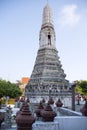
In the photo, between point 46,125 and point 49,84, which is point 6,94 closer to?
point 49,84

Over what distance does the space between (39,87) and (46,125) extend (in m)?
35.4

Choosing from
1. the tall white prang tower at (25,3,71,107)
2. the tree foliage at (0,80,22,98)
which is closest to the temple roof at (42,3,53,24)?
the tall white prang tower at (25,3,71,107)

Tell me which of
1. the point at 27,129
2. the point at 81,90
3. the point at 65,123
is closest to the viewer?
the point at 27,129

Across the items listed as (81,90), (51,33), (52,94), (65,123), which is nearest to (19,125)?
(65,123)

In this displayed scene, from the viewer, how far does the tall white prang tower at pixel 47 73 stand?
44.1 metres

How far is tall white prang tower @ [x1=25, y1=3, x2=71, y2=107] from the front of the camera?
44062 mm

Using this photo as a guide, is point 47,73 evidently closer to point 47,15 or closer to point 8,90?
point 8,90

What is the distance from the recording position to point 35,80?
4694 cm

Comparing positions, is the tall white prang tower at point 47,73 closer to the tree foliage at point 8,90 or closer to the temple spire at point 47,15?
the temple spire at point 47,15

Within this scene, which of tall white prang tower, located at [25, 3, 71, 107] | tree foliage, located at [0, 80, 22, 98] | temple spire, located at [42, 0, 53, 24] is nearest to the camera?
tall white prang tower, located at [25, 3, 71, 107]

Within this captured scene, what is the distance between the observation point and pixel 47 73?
1815 inches

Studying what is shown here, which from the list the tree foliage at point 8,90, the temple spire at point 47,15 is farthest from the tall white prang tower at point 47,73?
the tree foliage at point 8,90

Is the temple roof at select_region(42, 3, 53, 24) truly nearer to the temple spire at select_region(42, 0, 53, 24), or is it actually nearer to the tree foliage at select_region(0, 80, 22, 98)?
the temple spire at select_region(42, 0, 53, 24)

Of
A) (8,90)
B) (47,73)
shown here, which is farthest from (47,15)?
(8,90)
